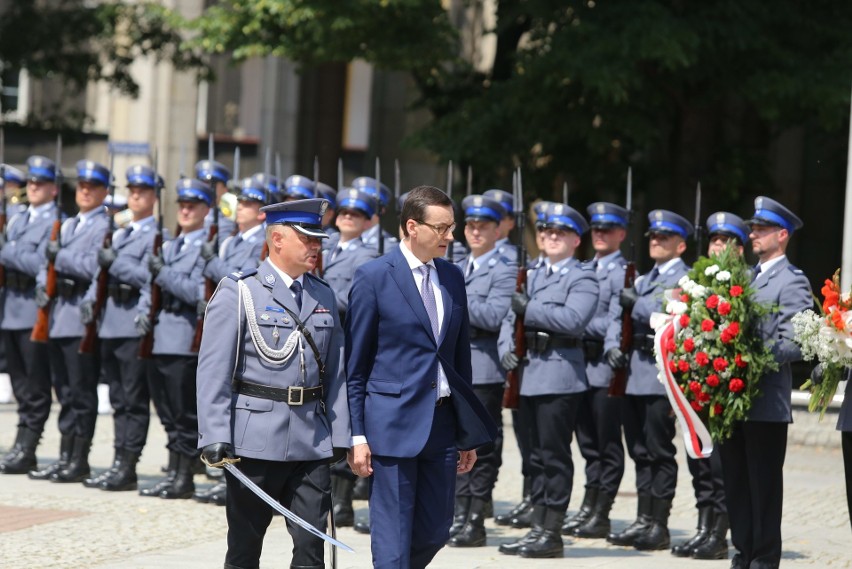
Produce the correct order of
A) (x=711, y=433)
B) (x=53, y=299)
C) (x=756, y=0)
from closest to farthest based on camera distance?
1. (x=711, y=433)
2. (x=53, y=299)
3. (x=756, y=0)

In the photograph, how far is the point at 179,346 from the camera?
1128 centimetres

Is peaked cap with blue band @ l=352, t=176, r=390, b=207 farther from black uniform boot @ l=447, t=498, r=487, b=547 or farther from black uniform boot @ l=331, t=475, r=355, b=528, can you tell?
black uniform boot @ l=447, t=498, r=487, b=547

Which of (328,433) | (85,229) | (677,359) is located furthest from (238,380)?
(85,229)

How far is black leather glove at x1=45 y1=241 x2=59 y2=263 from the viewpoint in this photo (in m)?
11.7

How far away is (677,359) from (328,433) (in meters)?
2.42

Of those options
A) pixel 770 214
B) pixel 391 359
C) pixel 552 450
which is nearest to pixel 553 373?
pixel 552 450

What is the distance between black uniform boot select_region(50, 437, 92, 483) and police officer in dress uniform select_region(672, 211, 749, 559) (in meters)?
4.58

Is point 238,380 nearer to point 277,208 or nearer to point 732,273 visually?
point 277,208

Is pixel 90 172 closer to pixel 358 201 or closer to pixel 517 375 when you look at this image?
pixel 358 201

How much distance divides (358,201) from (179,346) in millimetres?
→ 1669

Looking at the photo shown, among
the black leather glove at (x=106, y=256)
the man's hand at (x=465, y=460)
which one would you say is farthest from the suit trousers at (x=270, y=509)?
the black leather glove at (x=106, y=256)

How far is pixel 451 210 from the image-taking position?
22.5 ft

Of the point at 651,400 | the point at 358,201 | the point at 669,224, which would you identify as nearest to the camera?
the point at 651,400

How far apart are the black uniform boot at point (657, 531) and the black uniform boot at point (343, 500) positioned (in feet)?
6.24
